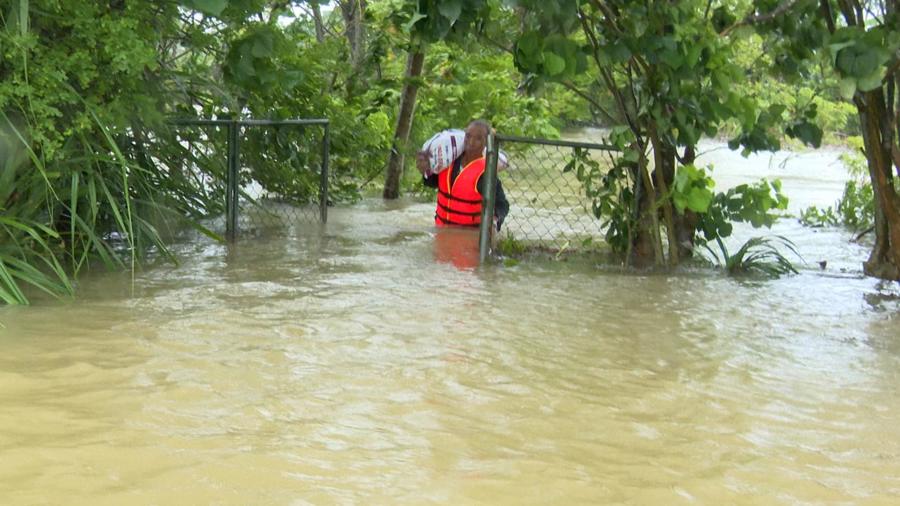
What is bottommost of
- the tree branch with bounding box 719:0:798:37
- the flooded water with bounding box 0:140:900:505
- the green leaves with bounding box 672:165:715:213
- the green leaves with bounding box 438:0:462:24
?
the flooded water with bounding box 0:140:900:505

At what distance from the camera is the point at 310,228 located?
1070cm

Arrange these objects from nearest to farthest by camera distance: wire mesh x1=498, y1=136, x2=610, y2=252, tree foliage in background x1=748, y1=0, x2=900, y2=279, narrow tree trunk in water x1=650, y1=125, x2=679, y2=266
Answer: tree foliage in background x1=748, y1=0, x2=900, y2=279 < narrow tree trunk in water x1=650, y1=125, x2=679, y2=266 < wire mesh x1=498, y1=136, x2=610, y2=252

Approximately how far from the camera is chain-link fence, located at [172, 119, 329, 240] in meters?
9.35

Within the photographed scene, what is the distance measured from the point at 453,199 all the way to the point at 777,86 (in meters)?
4.77

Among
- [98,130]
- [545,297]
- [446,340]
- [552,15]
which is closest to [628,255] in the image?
[545,297]

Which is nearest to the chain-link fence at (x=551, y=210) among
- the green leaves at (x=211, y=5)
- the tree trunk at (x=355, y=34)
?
the tree trunk at (x=355, y=34)

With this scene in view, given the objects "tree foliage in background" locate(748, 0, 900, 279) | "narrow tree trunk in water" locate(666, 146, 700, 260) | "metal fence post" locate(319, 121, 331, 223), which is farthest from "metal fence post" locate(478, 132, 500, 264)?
"tree foliage in background" locate(748, 0, 900, 279)

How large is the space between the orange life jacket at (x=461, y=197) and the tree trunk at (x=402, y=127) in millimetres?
2997

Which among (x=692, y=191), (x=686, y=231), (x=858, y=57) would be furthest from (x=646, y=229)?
(x=858, y=57)

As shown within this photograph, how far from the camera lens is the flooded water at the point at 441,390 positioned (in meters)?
3.90

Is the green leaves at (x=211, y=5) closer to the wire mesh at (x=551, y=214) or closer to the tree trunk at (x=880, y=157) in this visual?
the wire mesh at (x=551, y=214)

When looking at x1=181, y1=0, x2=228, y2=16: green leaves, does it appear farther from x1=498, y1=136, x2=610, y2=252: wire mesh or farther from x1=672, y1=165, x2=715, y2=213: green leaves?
x1=672, y1=165, x2=715, y2=213: green leaves

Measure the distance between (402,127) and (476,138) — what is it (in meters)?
3.88

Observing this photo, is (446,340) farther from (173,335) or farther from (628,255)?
(628,255)
